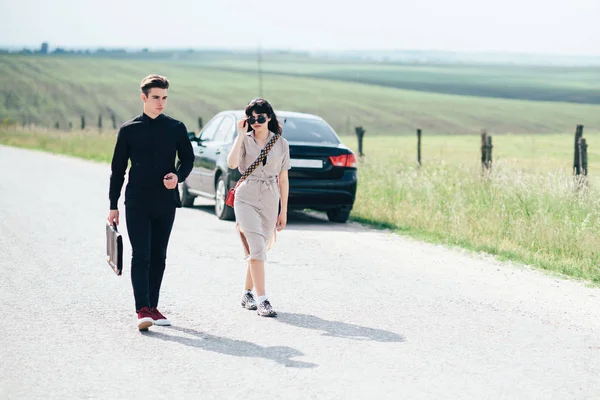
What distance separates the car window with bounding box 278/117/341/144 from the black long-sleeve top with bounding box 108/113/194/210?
746 centimetres

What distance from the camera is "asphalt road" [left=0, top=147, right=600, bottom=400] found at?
5.47m

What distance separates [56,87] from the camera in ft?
312

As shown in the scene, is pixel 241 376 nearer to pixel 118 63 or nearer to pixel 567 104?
pixel 567 104

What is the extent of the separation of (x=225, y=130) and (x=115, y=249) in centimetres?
845

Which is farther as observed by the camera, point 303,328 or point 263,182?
point 263,182

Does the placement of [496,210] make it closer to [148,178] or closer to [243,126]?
[243,126]

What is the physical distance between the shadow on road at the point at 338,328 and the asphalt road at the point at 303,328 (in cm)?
1

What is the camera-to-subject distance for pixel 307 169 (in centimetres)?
1422

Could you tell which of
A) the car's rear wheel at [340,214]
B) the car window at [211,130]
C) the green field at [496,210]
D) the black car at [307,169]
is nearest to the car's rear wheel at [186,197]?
the car window at [211,130]

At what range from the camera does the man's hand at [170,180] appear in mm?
6926

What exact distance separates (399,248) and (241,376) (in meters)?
6.36

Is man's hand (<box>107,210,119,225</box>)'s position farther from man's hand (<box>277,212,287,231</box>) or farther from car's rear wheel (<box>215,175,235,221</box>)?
car's rear wheel (<box>215,175,235,221</box>)

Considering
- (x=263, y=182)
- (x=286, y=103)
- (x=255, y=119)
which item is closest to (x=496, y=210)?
(x=263, y=182)

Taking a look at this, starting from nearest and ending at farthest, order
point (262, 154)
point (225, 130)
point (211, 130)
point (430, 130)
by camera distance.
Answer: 1. point (262, 154)
2. point (225, 130)
3. point (211, 130)
4. point (430, 130)
